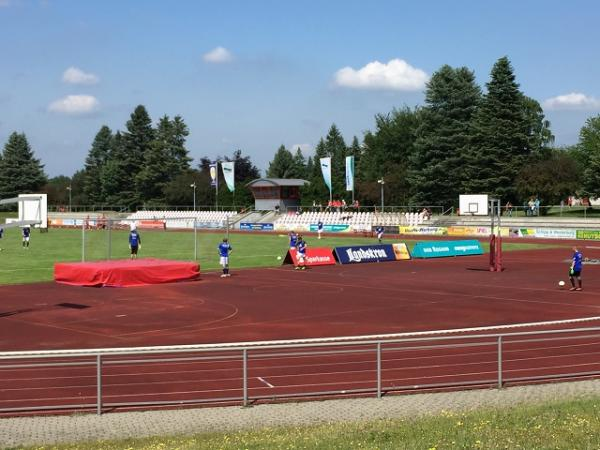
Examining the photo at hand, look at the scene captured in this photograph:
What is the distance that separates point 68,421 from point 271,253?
4021cm

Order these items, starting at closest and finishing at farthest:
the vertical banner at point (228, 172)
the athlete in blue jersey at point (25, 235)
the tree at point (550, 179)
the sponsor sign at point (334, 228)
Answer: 1. the athlete in blue jersey at point (25, 235)
2. the tree at point (550, 179)
3. the sponsor sign at point (334, 228)
4. the vertical banner at point (228, 172)

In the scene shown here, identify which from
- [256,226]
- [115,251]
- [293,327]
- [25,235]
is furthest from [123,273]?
[256,226]

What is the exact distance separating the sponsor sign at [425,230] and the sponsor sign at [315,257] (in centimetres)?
3035

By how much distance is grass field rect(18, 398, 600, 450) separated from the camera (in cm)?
776

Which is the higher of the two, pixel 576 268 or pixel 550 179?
pixel 550 179

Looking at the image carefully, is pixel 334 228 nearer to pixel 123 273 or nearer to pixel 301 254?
pixel 301 254

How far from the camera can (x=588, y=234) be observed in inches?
2466

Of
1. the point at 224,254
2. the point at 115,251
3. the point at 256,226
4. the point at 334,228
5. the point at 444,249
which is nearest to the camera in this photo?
the point at 224,254

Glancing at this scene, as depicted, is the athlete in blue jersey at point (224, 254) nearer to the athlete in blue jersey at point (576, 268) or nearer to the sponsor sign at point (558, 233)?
the athlete in blue jersey at point (576, 268)

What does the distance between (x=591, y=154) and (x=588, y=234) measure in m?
49.2

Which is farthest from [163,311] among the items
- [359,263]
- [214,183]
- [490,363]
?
[214,183]

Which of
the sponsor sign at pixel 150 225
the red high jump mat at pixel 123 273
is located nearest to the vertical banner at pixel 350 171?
the sponsor sign at pixel 150 225

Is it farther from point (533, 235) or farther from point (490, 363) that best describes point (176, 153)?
point (490, 363)

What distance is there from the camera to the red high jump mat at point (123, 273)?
1249 inches
